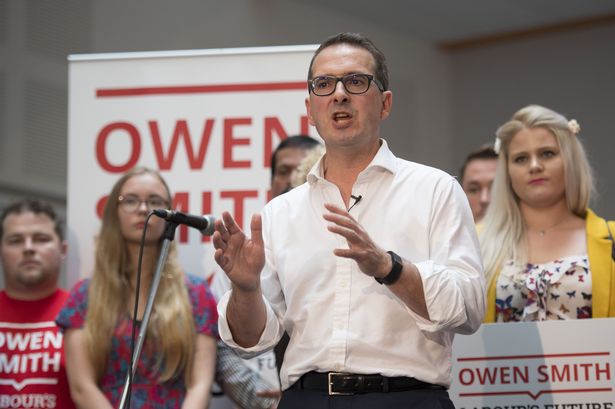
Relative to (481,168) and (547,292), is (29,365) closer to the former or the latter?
(547,292)

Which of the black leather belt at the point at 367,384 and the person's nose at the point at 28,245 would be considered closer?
the black leather belt at the point at 367,384

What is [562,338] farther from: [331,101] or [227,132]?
[227,132]

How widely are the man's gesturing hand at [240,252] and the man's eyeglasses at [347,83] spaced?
1.41 ft

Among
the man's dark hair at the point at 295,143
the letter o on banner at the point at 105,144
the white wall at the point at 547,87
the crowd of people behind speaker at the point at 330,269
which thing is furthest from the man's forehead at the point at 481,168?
the white wall at the point at 547,87

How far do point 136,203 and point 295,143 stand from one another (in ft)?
2.60

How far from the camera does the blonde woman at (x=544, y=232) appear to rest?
141 inches

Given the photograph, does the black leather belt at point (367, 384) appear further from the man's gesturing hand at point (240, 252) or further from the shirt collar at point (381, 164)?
the shirt collar at point (381, 164)

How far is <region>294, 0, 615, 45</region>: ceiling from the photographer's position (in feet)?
26.8

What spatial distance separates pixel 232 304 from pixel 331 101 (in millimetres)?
628

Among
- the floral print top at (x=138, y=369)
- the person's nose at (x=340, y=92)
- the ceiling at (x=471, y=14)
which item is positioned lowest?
the floral print top at (x=138, y=369)

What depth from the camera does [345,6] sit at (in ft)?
27.1

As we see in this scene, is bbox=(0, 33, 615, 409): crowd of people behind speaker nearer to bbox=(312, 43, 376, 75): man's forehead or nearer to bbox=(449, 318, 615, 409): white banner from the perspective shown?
bbox=(312, 43, 376, 75): man's forehead

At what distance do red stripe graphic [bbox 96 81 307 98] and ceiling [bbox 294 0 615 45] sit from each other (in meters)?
3.58

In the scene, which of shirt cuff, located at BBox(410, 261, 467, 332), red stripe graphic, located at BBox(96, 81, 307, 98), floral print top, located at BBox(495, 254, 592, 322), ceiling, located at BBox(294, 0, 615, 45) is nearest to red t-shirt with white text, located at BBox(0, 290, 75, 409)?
red stripe graphic, located at BBox(96, 81, 307, 98)
